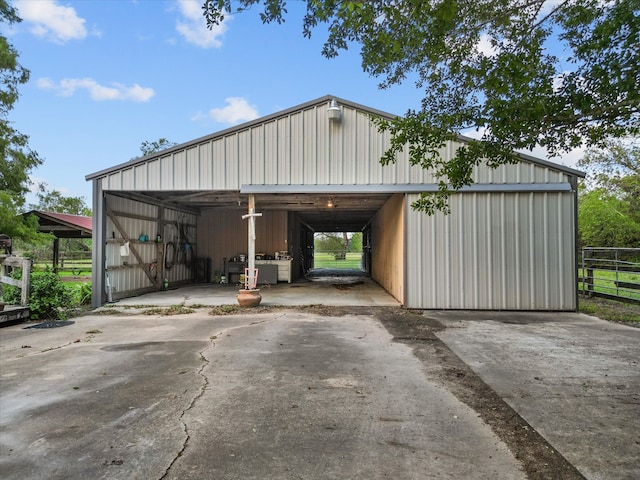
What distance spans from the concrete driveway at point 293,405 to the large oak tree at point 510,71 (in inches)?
83.6

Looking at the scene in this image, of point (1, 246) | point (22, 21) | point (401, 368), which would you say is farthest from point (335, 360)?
point (22, 21)

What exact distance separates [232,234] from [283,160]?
7.08m

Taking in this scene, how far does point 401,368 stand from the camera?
420cm

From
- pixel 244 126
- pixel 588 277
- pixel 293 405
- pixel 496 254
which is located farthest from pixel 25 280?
pixel 588 277

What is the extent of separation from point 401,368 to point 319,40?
426 centimetres

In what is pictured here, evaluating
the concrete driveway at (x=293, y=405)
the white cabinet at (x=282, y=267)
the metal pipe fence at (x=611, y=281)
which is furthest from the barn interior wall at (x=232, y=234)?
the metal pipe fence at (x=611, y=281)

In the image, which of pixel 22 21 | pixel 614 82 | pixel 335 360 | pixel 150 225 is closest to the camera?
A: pixel 614 82

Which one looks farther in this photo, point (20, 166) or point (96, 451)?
point (20, 166)

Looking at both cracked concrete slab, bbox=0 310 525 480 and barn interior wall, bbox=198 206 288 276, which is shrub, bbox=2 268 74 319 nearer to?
cracked concrete slab, bbox=0 310 525 480

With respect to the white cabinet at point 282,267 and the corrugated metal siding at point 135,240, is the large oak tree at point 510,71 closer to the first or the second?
the corrugated metal siding at point 135,240

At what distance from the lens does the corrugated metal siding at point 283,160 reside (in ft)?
27.8

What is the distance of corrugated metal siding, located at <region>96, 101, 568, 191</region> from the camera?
847cm

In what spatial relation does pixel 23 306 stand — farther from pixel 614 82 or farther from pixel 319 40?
pixel 614 82

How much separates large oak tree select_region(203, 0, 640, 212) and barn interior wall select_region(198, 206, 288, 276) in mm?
10236
